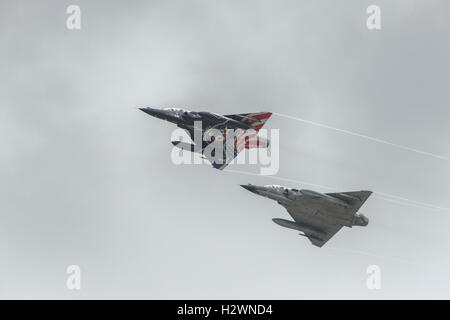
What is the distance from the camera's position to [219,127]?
64812mm

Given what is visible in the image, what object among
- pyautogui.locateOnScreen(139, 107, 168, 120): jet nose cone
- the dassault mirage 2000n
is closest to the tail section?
the dassault mirage 2000n

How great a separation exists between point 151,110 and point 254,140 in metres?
9.97

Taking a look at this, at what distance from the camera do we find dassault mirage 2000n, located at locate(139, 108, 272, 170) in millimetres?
63969

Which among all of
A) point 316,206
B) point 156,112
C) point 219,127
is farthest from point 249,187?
point 156,112

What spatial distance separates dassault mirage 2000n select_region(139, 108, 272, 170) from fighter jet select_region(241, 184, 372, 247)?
7719 mm

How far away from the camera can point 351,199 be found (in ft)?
195

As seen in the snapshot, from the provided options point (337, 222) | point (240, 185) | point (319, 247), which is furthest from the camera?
point (319, 247)

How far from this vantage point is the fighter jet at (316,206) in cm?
5872

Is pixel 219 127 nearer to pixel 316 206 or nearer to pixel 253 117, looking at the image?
pixel 253 117

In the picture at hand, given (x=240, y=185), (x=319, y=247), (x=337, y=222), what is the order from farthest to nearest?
(x=319, y=247) < (x=337, y=222) < (x=240, y=185)

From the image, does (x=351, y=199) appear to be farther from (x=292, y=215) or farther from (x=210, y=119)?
(x=210, y=119)

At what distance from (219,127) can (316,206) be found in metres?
11.6

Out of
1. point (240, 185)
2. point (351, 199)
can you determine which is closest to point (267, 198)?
point (240, 185)

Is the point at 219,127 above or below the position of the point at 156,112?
below
